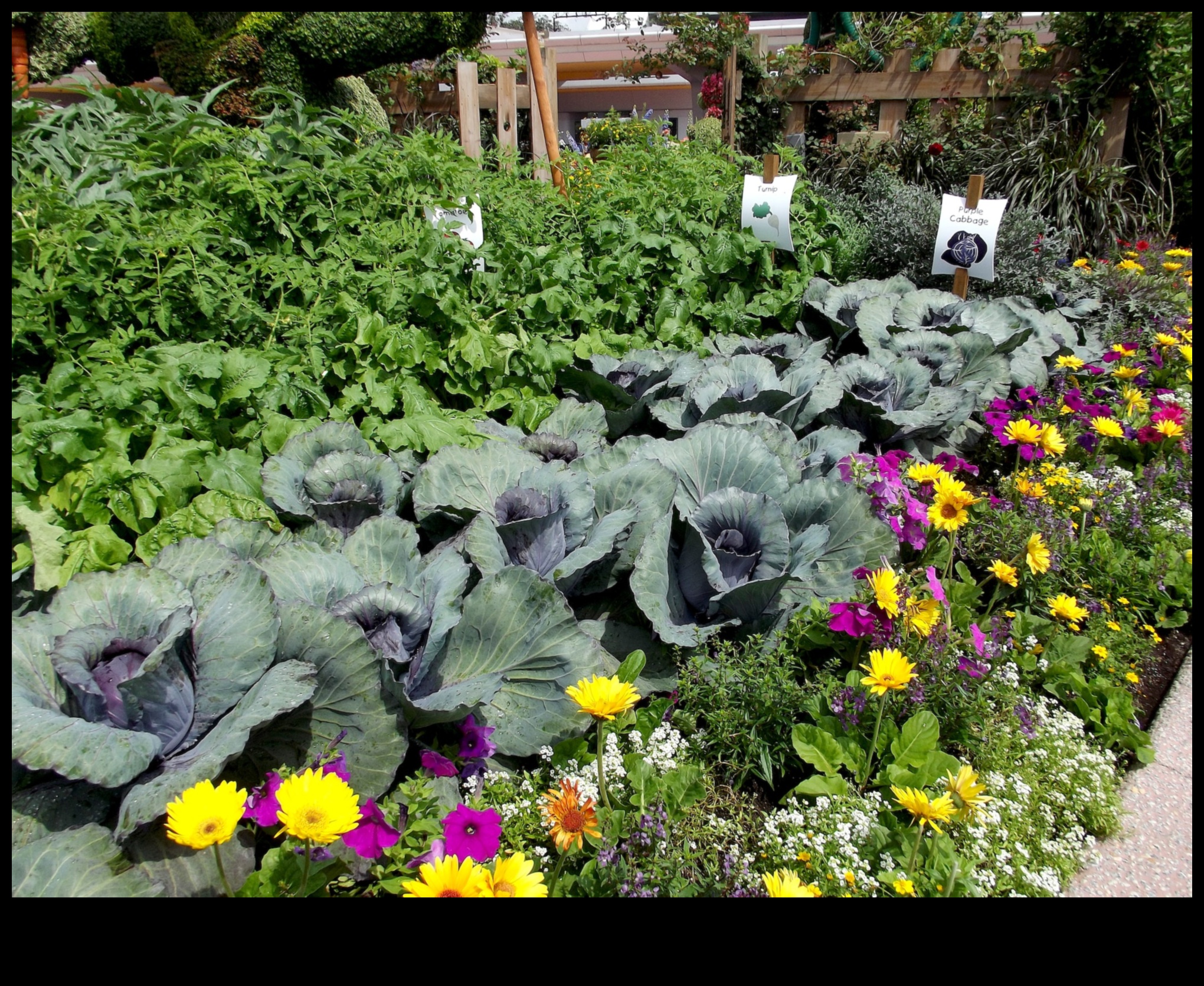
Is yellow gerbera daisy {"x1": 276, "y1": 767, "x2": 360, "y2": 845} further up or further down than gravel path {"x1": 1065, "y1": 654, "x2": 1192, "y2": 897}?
further up

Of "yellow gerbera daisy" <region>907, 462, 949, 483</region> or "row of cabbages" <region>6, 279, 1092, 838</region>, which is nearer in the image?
"row of cabbages" <region>6, 279, 1092, 838</region>

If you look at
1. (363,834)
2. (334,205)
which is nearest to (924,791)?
(363,834)

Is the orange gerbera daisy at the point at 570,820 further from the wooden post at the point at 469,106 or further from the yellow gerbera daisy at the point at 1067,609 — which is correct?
the wooden post at the point at 469,106

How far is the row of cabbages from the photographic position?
4.90ft

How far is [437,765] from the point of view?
1649mm

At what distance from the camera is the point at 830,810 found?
5.59 feet

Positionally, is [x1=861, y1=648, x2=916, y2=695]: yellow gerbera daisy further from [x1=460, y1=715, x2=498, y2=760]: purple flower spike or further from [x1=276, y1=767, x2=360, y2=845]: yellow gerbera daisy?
[x1=276, y1=767, x2=360, y2=845]: yellow gerbera daisy

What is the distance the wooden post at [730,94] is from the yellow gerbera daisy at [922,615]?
5.37 meters

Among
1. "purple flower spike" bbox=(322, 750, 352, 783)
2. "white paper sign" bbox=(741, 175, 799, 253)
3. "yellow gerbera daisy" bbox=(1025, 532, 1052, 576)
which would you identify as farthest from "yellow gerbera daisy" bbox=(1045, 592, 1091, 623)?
"white paper sign" bbox=(741, 175, 799, 253)

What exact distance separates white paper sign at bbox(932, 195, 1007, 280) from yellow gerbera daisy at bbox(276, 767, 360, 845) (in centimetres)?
394

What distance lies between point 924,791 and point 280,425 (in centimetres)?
202

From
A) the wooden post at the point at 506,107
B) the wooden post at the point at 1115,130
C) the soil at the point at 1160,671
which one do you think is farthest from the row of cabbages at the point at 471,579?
the wooden post at the point at 1115,130

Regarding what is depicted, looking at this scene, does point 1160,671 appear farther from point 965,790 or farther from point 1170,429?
point 965,790

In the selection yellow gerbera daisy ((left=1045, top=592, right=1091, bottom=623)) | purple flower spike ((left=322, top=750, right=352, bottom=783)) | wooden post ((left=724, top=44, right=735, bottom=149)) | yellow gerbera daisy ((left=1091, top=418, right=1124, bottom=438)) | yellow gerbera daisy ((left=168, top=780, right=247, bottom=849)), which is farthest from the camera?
wooden post ((left=724, top=44, right=735, bottom=149))
